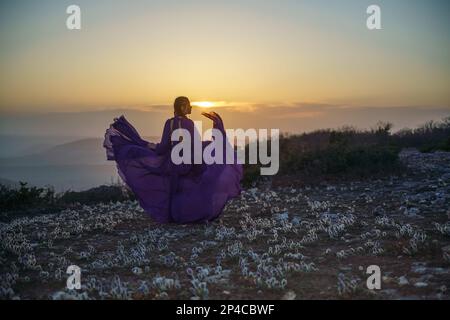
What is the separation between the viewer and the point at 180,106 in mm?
12914

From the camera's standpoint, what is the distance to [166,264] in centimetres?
880

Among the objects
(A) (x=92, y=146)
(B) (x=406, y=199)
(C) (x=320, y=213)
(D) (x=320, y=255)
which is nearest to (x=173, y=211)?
(C) (x=320, y=213)

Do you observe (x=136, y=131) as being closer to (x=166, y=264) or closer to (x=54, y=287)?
(x=166, y=264)

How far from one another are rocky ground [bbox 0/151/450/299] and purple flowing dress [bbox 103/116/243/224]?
1.30ft

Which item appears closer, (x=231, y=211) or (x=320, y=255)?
(x=320, y=255)

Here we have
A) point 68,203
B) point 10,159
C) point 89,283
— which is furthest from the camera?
point 10,159

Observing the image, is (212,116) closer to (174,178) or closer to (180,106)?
(180,106)

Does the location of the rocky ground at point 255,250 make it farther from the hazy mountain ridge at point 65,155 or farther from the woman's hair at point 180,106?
the hazy mountain ridge at point 65,155

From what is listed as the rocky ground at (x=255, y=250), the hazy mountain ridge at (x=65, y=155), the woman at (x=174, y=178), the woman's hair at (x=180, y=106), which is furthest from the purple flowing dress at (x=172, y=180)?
the hazy mountain ridge at (x=65, y=155)

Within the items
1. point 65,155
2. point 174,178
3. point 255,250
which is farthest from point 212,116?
point 65,155

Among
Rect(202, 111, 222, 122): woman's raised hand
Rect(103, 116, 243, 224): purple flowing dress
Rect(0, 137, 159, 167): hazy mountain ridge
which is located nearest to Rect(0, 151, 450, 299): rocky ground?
Rect(103, 116, 243, 224): purple flowing dress

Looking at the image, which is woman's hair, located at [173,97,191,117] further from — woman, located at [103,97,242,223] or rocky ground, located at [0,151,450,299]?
rocky ground, located at [0,151,450,299]

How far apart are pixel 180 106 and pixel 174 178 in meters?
1.79

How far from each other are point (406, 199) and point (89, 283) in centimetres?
909
